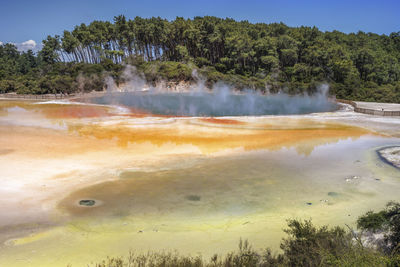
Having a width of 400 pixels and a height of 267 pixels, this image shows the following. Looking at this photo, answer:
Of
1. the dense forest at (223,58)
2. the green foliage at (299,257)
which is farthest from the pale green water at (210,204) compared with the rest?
the dense forest at (223,58)

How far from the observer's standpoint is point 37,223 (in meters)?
9.96

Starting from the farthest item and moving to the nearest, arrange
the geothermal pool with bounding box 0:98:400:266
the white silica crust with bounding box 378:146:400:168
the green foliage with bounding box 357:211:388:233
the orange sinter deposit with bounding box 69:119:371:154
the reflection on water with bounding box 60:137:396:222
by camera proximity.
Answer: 1. the orange sinter deposit with bounding box 69:119:371:154
2. the white silica crust with bounding box 378:146:400:168
3. the reflection on water with bounding box 60:137:396:222
4. the geothermal pool with bounding box 0:98:400:266
5. the green foliage with bounding box 357:211:388:233

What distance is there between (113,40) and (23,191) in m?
75.0

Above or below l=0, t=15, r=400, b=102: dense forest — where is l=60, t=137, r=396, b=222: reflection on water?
below

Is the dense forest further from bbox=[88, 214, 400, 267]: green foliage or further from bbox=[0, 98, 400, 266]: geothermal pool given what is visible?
bbox=[88, 214, 400, 267]: green foliage

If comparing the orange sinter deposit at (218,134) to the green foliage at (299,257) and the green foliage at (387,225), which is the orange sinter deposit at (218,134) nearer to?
the green foliage at (387,225)

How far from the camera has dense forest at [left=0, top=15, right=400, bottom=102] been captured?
6116 cm

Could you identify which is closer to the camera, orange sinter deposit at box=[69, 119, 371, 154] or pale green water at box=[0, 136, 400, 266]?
pale green water at box=[0, 136, 400, 266]

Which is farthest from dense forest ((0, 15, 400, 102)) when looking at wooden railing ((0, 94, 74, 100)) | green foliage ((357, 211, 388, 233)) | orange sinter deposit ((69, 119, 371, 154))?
green foliage ((357, 211, 388, 233))

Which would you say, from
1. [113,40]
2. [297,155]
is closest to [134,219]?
[297,155]

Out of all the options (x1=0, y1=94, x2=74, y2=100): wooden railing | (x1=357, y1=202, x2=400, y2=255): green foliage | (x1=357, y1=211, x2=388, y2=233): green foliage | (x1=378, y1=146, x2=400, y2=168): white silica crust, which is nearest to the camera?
(x1=357, y1=202, x2=400, y2=255): green foliage

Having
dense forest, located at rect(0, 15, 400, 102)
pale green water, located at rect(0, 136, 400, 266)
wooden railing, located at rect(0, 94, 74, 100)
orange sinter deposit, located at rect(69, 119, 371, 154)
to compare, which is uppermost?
dense forest, located at rect(0, 15, 400, 102)

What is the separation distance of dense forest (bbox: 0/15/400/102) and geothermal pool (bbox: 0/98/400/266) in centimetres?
3957

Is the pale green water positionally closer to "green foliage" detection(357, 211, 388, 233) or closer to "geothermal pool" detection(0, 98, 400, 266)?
"geothermal pool" detection(0, 98, 400, 266)
